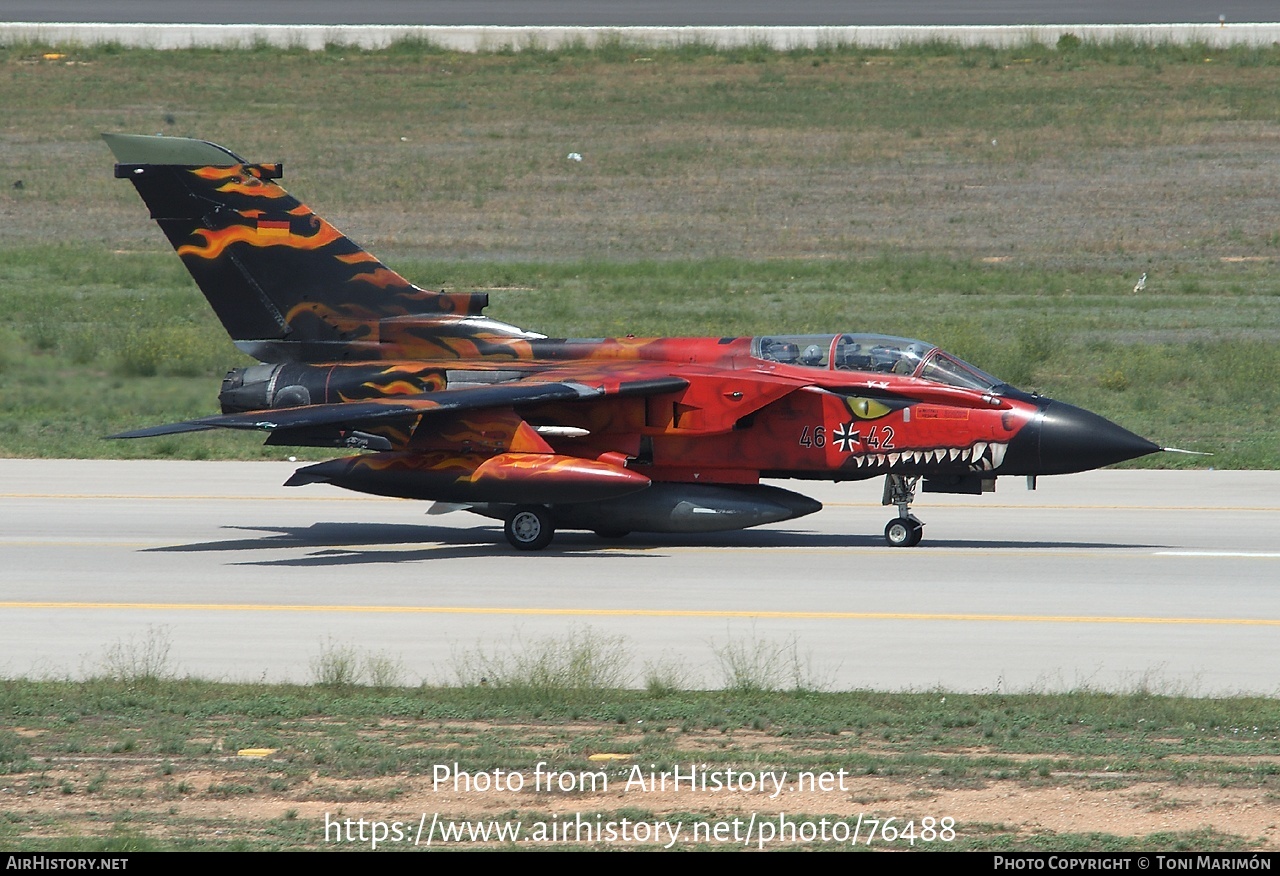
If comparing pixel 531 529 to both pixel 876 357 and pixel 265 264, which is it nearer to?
pixel 876 357

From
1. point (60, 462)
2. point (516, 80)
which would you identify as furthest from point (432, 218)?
point (60, 462)

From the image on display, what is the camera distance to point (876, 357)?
1812cm

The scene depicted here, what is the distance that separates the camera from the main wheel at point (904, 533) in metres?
18.0

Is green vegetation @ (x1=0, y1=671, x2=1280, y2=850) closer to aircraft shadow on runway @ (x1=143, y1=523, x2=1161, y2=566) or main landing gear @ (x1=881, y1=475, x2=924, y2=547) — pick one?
aircraft shadow on runway @ (x1=143, y1=523, x2=1161, y2=566)

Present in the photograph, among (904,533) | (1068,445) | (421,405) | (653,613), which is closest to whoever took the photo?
(653,613)

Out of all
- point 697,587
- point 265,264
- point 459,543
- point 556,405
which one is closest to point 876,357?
point 556,405

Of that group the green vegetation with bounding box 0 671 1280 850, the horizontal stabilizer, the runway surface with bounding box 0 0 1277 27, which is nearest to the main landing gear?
the horizontal stabilizer

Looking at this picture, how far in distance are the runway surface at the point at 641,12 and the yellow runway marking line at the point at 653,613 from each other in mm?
51849

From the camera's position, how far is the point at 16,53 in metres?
63.3

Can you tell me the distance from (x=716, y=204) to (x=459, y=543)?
31420mm

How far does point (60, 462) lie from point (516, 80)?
1543 inches

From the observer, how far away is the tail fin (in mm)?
19719

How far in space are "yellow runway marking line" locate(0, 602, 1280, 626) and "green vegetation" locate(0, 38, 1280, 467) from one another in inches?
407
